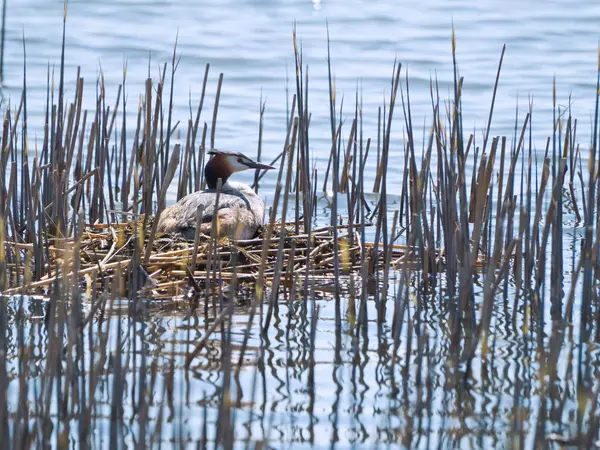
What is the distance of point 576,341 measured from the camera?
4.90 metres

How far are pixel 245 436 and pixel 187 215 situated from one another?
2913 millimetres

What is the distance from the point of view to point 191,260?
228 inches

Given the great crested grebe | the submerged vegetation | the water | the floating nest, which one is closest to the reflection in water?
the submerged vegetation

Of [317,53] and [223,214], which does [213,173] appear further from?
[317,53]

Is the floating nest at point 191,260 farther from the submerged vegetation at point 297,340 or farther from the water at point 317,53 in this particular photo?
the water at point 317,53

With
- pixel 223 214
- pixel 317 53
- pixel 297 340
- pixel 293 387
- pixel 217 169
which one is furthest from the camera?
pixel 317 53

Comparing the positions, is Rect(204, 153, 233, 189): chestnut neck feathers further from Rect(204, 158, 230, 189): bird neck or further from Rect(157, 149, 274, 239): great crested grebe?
Rect(157, 149, 274, 239): great crested grebe

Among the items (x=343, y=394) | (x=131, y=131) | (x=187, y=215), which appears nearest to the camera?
(x=343, y=394)

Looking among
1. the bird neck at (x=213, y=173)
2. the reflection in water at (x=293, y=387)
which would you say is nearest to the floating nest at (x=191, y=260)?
the reflection in water at (x=293, y=387)

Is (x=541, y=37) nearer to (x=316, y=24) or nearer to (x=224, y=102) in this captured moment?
(x=316, y=24)

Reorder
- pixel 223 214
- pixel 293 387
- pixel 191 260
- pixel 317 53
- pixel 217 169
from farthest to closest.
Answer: pixel 317 53, pixel 217 169, pixel 223 214, pixel 191 260, pixel 293 387

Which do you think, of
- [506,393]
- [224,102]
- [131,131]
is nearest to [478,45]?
[224,102]

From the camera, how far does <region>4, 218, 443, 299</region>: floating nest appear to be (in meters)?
5.57

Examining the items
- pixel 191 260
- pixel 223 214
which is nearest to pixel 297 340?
pixel 191 260
